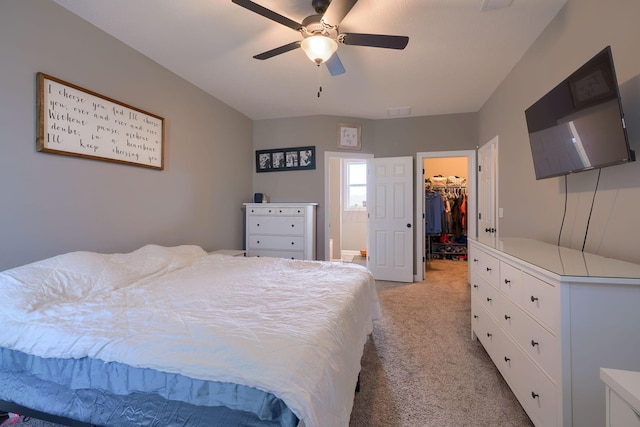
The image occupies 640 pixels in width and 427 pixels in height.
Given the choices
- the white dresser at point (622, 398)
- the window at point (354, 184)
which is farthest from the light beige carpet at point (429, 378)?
the window at point (354, 184)

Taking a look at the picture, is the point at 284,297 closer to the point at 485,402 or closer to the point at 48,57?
the point at 485,402

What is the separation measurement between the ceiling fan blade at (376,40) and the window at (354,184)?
456 cm

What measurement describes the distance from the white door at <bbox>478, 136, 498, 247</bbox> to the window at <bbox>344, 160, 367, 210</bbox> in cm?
285

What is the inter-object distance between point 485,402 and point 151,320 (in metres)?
1.93

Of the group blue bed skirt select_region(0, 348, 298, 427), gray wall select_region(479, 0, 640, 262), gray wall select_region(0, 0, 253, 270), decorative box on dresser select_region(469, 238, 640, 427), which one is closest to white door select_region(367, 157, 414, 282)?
gray wall select_region(479, 0, 640, 262)

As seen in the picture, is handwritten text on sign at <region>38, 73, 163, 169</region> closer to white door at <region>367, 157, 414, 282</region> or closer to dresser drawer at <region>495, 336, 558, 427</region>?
white door at <region>367, 157, 414, 282</region>

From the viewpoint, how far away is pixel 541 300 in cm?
129

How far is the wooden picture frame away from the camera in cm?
436

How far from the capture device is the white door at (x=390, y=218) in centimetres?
427

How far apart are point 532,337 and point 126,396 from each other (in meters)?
1.85

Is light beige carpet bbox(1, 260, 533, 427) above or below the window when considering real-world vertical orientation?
below

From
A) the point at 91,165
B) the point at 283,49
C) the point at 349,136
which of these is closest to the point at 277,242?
the point at 349,136

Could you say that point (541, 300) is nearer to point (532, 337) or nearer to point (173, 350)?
point (532, 337)

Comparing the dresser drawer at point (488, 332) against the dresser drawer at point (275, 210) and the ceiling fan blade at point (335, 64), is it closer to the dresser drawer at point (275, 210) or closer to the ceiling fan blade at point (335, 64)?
the ceiling fan blade at point (335, 64)
